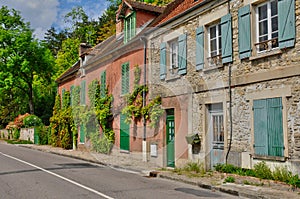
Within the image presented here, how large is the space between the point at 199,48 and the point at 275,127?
14.8 feet

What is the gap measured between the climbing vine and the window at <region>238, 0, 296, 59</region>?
5.79 metres

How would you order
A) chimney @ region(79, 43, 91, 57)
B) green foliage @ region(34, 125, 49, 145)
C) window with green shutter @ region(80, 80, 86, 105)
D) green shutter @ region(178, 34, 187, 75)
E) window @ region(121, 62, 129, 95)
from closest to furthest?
green shutter @ region(178, 34, 187, 75)
window @ region(121, 62, 129, 95)
window with green shutter @ region(80, 80, 86, 105)
chimney @ region(79, 43, 91, 57)
green foliage @ region(34, 125, 49, 145)

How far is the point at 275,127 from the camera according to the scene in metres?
10.4

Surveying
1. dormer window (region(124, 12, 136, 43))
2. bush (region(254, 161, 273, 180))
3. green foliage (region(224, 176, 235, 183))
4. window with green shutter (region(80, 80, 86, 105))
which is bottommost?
green foliage (region(224, 176, 235, 183))

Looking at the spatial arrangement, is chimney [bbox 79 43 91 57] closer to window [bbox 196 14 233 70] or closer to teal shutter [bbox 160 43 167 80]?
teal shutter [bbox 160 43 167 80]

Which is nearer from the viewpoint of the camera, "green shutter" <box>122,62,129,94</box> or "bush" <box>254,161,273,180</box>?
"bush" <box>254,161,273,180</box>

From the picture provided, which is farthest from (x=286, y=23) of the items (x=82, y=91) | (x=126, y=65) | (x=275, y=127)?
(x=82, y=91)

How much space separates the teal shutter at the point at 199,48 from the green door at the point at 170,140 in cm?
289

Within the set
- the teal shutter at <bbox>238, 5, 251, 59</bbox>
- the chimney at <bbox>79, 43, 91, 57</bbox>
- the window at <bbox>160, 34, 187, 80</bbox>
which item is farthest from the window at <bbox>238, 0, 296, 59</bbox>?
the chimney at <bbox>79, 43, 91, 57</bbox>

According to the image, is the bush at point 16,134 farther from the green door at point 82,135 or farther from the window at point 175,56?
the window at point 175,56

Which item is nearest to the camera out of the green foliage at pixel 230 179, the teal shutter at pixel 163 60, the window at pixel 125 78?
the green foliage at pixel 230 179

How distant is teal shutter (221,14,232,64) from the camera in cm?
1223

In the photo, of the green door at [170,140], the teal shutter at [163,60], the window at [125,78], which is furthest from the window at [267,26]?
the window at [125,78]

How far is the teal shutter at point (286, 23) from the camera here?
32.4 ft
